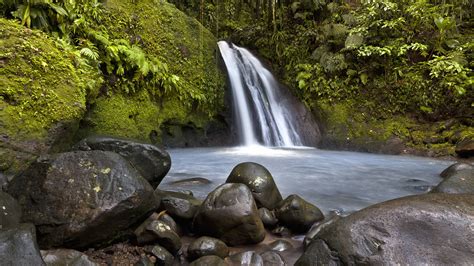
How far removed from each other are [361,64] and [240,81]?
384cm

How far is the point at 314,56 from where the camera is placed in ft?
37.0

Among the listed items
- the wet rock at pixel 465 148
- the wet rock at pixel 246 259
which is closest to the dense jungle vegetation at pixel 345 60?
the wet rock at pixel 465 148

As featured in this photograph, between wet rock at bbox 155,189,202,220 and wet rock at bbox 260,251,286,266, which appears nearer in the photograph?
wet rock at bbox 260,251,286,266

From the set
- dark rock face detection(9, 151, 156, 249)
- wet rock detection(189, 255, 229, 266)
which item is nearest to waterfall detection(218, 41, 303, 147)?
dark rock face detection(9, 151, 156, 249)

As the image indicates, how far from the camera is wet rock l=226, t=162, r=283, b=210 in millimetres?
4129

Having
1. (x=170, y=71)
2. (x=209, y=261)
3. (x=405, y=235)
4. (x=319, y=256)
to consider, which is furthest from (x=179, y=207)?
(x=170, y=71)

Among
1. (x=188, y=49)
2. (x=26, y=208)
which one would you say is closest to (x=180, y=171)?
(x=26, y=208)

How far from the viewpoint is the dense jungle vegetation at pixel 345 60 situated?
737 cm

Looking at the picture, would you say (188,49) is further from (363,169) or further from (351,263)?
(351,263)

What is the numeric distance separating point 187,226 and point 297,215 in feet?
4.09

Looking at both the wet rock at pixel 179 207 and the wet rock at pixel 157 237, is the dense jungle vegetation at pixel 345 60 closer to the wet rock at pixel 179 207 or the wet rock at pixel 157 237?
the wet rock at pixel 179 207

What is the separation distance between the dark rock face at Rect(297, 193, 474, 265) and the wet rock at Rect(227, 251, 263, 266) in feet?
1.64

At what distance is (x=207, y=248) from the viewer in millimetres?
3109

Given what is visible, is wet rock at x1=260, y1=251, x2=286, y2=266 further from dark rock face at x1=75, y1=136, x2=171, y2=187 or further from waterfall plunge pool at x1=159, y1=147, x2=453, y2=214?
dark rock face at x1=75, y1=136, x2=171, y2=187
